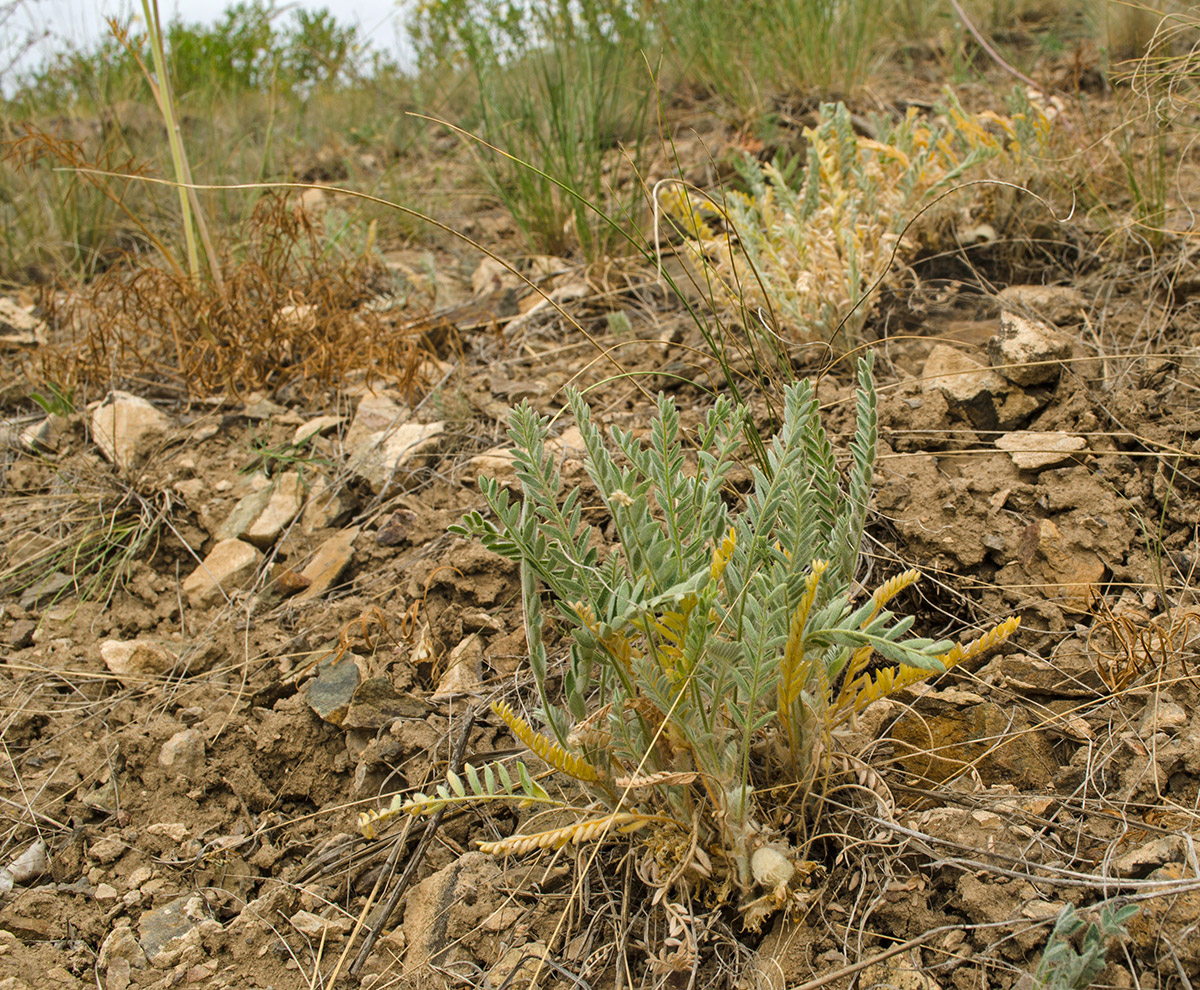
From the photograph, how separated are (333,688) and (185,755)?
291mm

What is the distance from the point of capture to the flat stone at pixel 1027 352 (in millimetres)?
1927

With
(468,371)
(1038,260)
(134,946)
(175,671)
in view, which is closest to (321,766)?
(134,946)

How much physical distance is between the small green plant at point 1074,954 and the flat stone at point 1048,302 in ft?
5.39

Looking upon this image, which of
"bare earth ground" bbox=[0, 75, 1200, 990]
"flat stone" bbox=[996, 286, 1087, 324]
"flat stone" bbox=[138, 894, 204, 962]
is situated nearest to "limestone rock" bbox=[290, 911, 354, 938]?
"bare earth ground" bbox=[0, 75, 1200, 990]

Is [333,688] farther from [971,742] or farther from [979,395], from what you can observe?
[979,395]

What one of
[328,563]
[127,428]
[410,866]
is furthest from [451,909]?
[127,428]

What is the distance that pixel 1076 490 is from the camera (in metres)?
1.69

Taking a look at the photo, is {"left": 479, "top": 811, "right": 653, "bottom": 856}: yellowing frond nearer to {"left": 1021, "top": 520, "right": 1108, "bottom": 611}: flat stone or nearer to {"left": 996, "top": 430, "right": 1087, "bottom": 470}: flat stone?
{"left": 1021, "top": 520, "right": 1108, "bottom": 611}: flat stone

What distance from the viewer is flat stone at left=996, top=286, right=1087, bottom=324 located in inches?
86.5

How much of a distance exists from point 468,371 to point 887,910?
1.91 meters

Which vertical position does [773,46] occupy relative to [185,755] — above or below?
above

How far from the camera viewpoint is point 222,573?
2066mm

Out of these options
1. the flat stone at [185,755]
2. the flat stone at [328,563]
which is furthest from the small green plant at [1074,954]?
the flat stone at [328,563]

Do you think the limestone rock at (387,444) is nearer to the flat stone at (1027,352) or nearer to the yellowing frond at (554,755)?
the yellowing frond at (554,755)
